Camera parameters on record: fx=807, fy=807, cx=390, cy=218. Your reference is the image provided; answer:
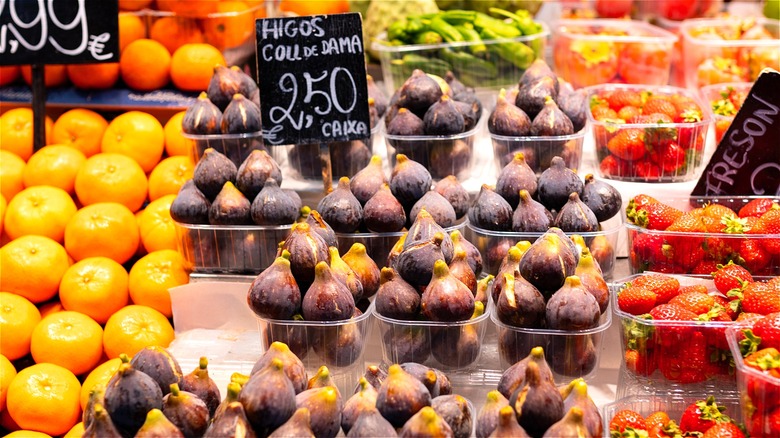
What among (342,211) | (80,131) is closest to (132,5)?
(80,131)

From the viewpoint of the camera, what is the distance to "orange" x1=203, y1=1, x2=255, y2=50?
2658mm

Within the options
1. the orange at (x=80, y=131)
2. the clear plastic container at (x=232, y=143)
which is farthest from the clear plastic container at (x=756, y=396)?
the orange at (x=80, y=131)

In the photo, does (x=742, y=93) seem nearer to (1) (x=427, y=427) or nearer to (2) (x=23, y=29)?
(1) (x=427, y=427)

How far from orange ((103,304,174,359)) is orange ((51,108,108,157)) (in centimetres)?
74

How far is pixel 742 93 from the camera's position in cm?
268

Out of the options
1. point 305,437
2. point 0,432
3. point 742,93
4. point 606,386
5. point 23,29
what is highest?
point 23,29

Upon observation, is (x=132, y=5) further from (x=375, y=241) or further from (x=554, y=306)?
(x=554, y=306)

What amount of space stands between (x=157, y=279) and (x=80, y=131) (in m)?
0.74

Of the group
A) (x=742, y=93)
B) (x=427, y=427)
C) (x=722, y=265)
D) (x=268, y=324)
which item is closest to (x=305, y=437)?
(x=427, y=427)

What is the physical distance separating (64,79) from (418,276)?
171 cm

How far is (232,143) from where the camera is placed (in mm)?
2254

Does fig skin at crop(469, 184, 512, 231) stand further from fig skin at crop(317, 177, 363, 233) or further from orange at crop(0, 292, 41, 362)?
orange at crop(0, 292, 41, 362)

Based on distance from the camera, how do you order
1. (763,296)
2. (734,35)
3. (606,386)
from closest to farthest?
(763,296)
(606,386)
(734,35)

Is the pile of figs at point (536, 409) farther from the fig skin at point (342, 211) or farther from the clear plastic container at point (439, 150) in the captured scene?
the clear plastic container at point (439, 150)
